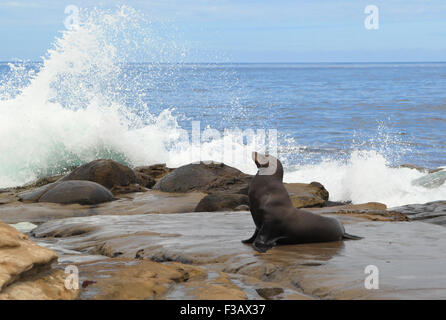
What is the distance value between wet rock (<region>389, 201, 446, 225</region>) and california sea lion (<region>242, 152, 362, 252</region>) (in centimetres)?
326

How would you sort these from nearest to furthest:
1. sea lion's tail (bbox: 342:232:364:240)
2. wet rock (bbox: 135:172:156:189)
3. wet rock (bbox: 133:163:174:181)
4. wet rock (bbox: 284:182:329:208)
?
1. sea lion's tail (bbox: 342:232:364:240)
2. wet rock (bbox: 284:182:329:208)
3. wet rock (bbox: 135:172:156:189)
4. wet rock (bbox: 133:163:174:181)

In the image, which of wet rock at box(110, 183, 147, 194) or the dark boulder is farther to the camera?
the dark boulder

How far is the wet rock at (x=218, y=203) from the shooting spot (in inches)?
365

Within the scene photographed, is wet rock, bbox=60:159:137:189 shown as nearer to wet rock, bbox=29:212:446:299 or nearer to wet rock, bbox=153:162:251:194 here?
wet rock, bbox=153:162:251:194

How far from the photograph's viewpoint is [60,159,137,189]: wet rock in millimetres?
11891

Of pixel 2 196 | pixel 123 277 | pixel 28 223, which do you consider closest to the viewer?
pixel 123 277

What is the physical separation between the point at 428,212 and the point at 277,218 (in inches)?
176

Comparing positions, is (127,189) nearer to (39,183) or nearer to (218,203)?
(218,203)

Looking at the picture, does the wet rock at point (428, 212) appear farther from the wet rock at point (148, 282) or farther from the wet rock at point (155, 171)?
the wet rock at point (155, 171)

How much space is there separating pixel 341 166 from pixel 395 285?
13416mm

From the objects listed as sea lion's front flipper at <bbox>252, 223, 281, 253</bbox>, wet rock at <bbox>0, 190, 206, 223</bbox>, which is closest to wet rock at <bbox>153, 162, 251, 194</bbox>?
wet rock at <bbox>0, 190, 206, 223</bbox>

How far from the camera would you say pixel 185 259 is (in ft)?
18.1
